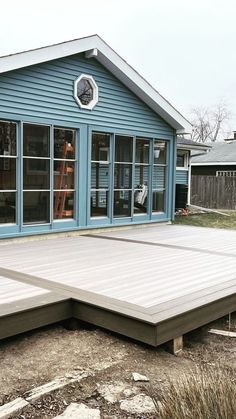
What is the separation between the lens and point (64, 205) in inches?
287

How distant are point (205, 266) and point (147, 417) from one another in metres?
2.78

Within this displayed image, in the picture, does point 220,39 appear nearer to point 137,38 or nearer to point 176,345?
point 137,38

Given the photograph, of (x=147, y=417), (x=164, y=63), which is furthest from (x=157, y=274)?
(x=164, y=63)

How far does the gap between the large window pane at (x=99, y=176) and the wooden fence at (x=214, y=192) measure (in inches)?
374

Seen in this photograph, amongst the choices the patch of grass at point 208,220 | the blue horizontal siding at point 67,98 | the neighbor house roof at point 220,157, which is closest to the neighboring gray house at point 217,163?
the neighbor house roof at point 220,157

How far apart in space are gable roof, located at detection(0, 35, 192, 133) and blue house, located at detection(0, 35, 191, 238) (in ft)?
0.05

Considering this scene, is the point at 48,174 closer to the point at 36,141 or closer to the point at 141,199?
the point at 36,141

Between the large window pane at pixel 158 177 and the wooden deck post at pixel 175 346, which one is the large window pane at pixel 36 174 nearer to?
the large window pane at pixel 158 177

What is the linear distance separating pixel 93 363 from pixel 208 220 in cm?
947

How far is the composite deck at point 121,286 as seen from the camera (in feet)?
10.3

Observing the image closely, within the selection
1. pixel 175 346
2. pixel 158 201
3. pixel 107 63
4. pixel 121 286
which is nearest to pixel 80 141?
pixel 107 63

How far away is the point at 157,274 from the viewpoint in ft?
14.4

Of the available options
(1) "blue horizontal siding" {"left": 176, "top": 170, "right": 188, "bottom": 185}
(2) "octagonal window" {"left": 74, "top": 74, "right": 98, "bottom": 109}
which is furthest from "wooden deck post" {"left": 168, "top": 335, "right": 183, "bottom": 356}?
(1) "blue horizontal siding" {"left": 176, "top": 170, "right": 188, "bottom": 185}

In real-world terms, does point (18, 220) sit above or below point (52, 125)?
below
